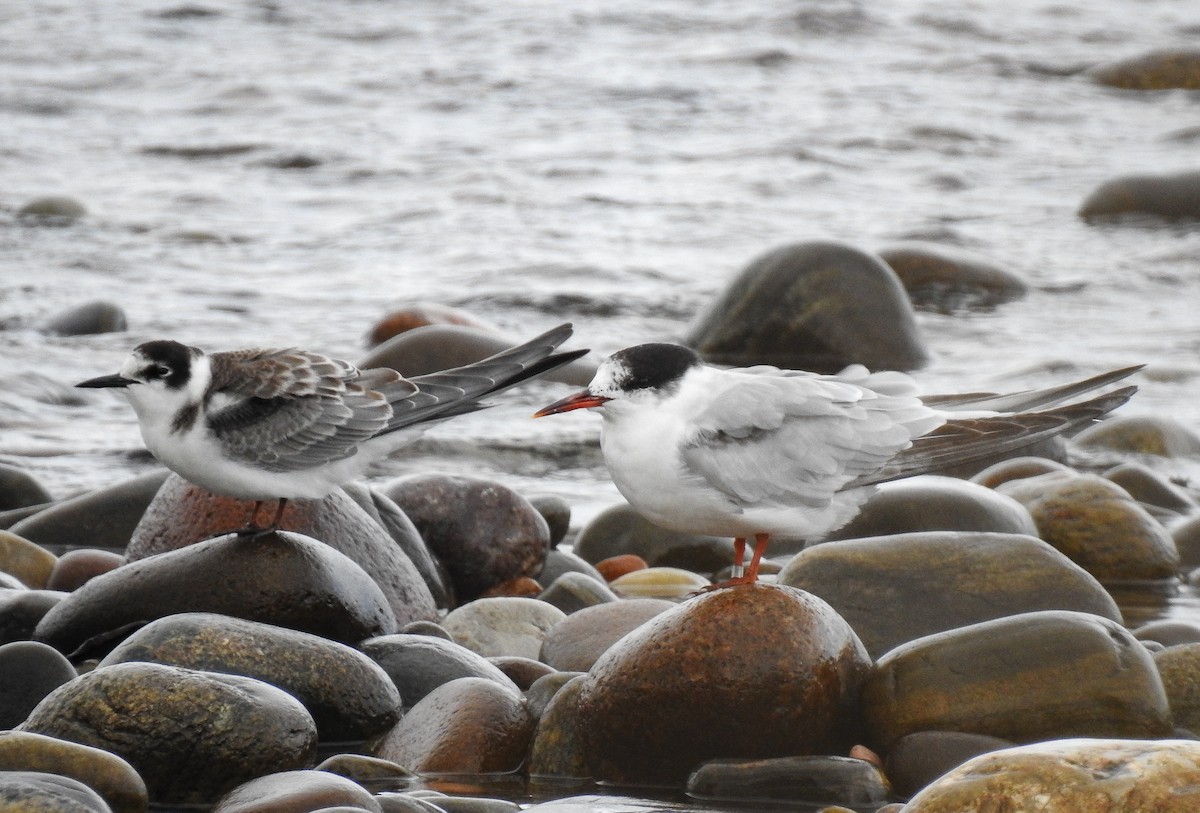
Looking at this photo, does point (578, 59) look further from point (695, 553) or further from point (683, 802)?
point (683, 802)

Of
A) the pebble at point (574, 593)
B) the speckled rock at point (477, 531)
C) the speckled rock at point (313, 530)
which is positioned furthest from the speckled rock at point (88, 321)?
the pebble at point (574, 593)

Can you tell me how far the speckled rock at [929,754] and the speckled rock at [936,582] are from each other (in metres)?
0.79

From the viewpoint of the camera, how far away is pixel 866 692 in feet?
15.0

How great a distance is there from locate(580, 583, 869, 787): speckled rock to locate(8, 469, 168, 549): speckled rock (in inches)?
129

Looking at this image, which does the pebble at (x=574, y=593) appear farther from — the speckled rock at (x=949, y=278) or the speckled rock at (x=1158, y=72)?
the speckled rock at (x=1158, y=72)

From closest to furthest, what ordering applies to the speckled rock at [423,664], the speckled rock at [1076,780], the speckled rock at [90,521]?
the speckled rock at [1076,780] → the speckled rock at [423,664] → the speckled rock at [90,521]

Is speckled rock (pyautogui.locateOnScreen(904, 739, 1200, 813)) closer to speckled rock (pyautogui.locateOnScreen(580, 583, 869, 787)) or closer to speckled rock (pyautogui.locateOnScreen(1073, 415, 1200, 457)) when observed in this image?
speckled rock (pyautogui.locateOnScreen(580, 583, 869, 787))

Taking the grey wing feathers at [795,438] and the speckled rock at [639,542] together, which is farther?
the speckled rock at [639,542]

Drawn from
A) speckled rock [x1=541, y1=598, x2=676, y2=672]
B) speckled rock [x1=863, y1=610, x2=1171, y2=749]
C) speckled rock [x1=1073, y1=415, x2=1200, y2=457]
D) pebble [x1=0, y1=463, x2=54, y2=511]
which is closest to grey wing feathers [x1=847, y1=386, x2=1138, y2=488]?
speckled rock [x1=863, y1=610, x2=1171, y2=749]

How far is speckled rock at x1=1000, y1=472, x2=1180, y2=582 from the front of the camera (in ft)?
22.5

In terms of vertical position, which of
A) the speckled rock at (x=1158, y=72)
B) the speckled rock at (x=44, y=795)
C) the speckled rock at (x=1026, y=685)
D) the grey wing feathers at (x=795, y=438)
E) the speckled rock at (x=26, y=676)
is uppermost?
the grey wing feathers at (x=795, y=438)

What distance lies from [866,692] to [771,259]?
707cm

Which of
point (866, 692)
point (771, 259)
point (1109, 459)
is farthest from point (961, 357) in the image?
point (866, 692)

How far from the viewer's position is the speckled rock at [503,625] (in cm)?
575
